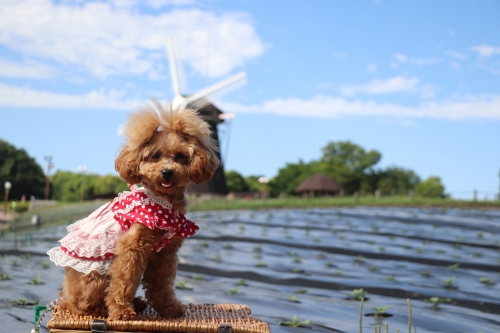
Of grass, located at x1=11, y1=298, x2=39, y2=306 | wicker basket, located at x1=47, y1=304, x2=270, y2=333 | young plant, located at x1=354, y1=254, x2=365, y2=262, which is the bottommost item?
young plant, located at x1=354, y1=254, x2=365, y2=262

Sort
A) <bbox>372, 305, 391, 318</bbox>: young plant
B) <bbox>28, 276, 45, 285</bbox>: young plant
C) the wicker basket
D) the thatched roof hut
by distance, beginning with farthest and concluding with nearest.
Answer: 1. the thatched roof hut
2. <bbox>28, 276, 45, 285</bbox>: young plant
3. <bbox>372, 305, 391, 318</bbox>: young plant
4. the wicker basket

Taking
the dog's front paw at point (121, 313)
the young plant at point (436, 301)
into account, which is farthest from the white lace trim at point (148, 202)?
the young plant at point (436, 301)

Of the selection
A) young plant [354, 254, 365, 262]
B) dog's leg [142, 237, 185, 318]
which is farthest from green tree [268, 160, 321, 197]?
dog's leg [142, 237, 185, 318]

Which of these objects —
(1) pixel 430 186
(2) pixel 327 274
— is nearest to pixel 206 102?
(2) pixel 327 274

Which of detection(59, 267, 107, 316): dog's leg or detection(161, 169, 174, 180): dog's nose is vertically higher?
detection(161, 169, 174, 180): dog's nose

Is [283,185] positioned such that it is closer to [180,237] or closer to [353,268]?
[353,268]

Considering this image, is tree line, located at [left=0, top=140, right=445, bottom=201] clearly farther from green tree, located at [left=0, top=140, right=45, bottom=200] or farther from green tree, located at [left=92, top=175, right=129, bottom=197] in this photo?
green tree, located at [left=0, top=140, right=45, bottom=200]

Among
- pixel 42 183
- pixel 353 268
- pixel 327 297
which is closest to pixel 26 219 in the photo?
pixel 42 183
